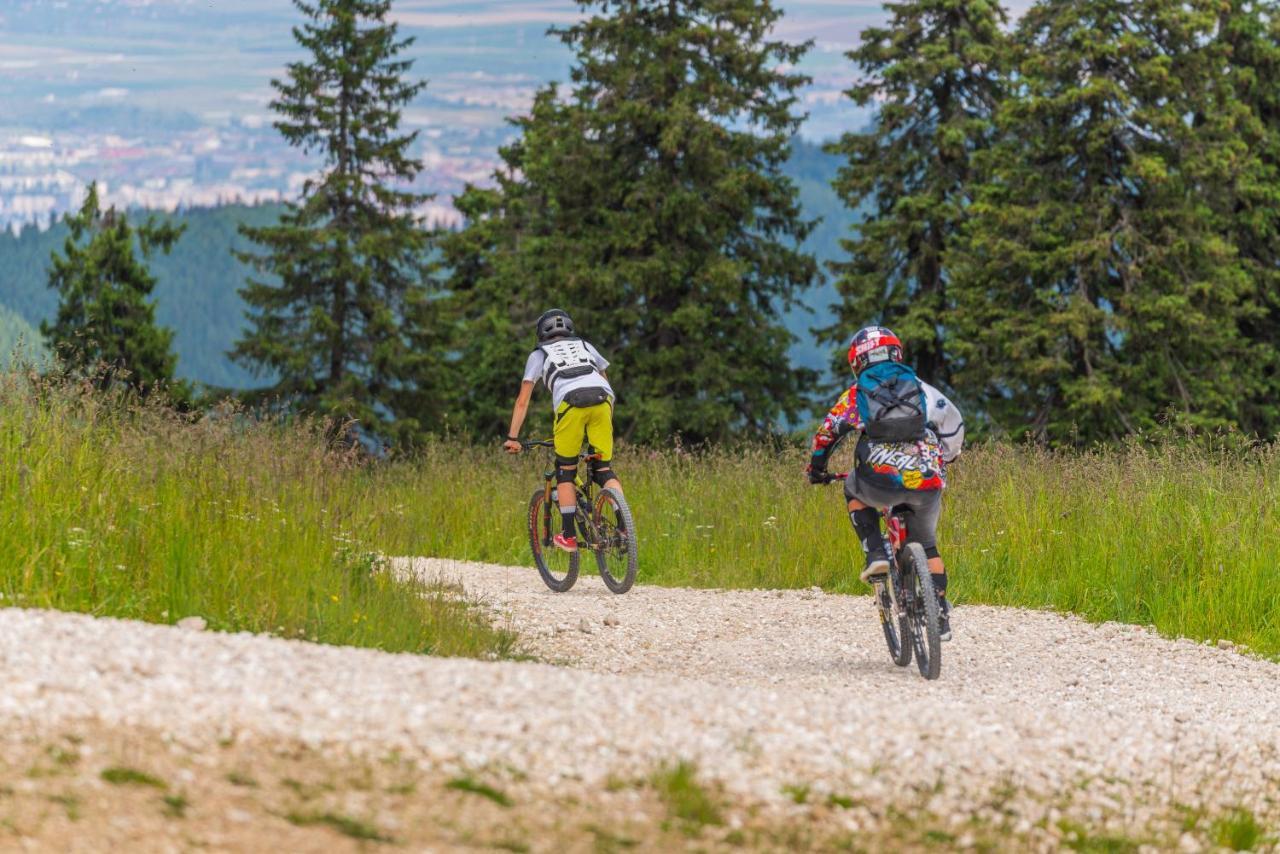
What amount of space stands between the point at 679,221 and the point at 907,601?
76.3 feet

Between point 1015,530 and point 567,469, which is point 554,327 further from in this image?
point 1015,530

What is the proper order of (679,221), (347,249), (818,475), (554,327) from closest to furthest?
(818,475), (554,327), (679,221), (347,249)

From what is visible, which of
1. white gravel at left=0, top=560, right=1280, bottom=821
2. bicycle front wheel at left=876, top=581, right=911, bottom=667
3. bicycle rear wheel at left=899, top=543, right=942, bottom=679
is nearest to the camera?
white gravel at left=0, top=560, right=1280, bottom=821

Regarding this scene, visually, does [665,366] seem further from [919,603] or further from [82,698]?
[82,698]

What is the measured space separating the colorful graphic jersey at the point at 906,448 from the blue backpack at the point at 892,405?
0.06 m

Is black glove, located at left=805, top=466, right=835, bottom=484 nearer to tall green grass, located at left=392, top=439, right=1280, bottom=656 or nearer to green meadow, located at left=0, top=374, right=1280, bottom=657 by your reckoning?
green meadow, located at left=0, top=374, right=1280, bottom=657

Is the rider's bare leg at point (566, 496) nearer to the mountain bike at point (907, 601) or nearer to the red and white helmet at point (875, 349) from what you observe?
the mountain bike at point (907, 601)

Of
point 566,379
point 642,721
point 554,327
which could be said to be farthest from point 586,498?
point 642,721

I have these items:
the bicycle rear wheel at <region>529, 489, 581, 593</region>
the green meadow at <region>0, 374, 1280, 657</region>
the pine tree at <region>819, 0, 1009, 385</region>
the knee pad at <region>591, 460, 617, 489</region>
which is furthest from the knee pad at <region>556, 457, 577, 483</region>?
the pine tree at <region>819, 0, 1009, 385</region>

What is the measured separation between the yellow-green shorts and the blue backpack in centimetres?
351

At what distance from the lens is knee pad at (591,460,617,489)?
11523 millimetres

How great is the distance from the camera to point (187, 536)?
7.72 metres

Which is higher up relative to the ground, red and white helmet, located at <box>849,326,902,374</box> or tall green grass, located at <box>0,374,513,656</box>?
red and white helmet, located at <box>849,326,902,374</box>

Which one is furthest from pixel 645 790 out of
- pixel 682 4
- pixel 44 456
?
pixel 682 4
